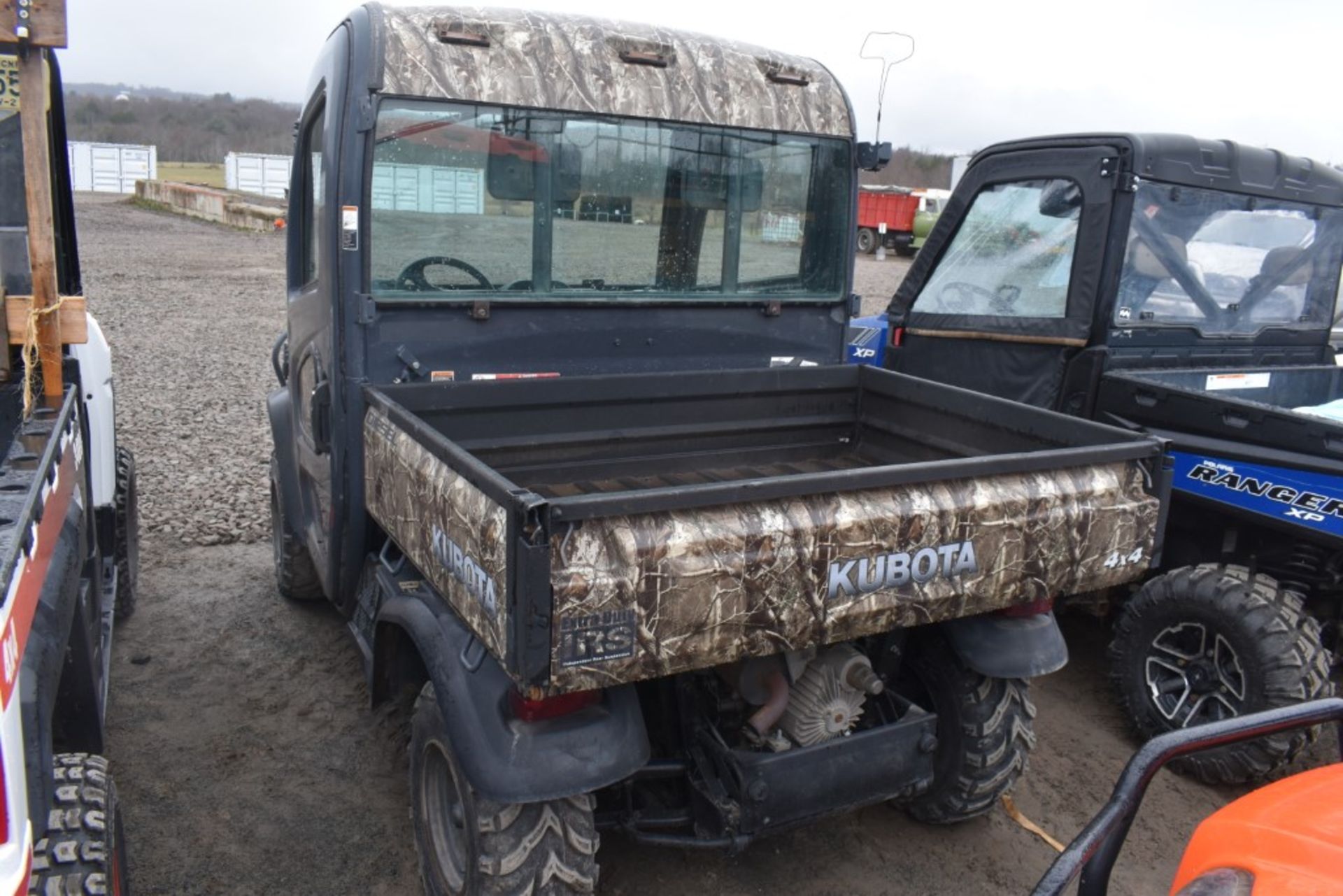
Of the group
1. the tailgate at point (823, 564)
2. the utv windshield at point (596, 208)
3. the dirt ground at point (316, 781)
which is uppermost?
the utv windshield at point (596, 208)

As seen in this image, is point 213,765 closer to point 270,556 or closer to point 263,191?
point 270,556

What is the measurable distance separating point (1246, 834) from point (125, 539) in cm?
451

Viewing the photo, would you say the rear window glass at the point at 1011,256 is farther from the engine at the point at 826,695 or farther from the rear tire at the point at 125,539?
the rear tire at the point at 125,539

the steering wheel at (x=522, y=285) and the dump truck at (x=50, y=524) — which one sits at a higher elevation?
the steering wheel at (x=522, y=285)

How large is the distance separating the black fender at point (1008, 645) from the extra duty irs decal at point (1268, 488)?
1288 millimetres

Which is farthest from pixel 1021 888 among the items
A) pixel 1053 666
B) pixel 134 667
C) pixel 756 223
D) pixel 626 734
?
pixel 134 667

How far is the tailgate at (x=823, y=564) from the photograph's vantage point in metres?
2.29

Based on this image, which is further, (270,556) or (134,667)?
(270,556)

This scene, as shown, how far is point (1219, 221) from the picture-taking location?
16.1 feet

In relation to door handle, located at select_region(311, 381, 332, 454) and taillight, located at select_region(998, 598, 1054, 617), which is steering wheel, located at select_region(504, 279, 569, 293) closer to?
door handle, located at select_region(311, 381, 332, 454)

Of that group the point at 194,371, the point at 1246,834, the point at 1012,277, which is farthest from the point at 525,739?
the point at 194,371

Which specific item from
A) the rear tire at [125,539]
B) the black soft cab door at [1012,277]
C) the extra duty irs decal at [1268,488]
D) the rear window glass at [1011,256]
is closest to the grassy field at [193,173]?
the rear tire at [125,539]

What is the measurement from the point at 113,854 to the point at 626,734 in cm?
113

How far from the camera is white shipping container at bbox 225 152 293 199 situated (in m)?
46.3
